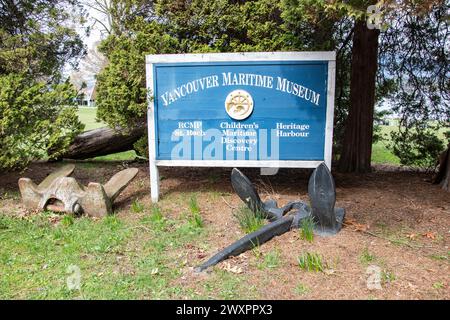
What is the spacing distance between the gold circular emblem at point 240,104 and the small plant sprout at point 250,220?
1.28m

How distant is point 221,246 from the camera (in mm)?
4023

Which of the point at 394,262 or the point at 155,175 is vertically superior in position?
the point at 155,175

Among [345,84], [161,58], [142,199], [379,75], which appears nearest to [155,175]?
[142,199]

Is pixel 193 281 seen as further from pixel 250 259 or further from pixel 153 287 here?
pixel 250 259

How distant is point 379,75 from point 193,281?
6.02 meters

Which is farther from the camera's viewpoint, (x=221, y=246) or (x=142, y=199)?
(x=142, y=199)

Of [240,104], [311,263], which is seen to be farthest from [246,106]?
[311,263]

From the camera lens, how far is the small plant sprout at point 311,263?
3.37 m

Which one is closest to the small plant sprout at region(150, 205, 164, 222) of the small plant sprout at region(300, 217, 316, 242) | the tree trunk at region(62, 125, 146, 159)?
the small plant sprout at region(300, 217, 316, 242)

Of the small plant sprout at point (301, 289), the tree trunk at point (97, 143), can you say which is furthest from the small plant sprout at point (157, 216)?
the tree trunk at point (97, 143)

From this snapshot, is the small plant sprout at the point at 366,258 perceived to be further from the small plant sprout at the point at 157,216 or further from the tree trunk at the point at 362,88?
the tree trunk at the point at 362,88
